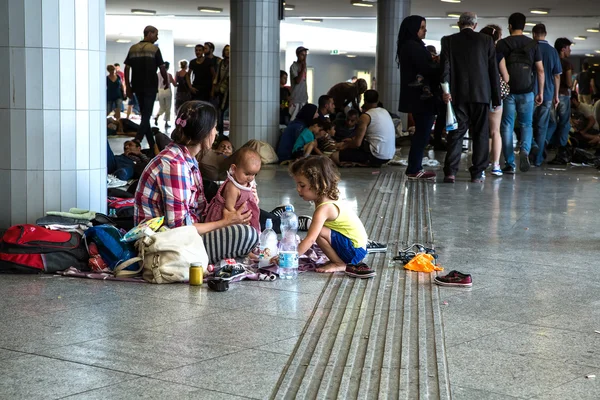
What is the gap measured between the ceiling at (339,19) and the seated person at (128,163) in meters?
12.0

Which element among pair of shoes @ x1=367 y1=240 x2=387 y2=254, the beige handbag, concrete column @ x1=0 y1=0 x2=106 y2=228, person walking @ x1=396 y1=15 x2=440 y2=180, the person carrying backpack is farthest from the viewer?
the person carrying backpack

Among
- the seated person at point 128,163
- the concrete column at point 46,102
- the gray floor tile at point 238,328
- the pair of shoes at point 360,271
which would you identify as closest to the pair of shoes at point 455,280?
the pair of shoes at point 360,271

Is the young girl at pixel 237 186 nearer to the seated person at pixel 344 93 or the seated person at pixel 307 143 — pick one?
the seated person at pixel 307 143

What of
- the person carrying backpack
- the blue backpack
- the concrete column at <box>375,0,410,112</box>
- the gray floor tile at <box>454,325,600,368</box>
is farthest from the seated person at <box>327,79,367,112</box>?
the gray floor tile at <box>454,325,600,368</box>

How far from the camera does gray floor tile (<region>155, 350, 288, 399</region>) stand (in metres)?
3.46

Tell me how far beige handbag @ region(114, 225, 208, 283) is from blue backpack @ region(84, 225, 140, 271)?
0.34ft

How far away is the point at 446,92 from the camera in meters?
10.6

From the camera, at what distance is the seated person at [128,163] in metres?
10.3

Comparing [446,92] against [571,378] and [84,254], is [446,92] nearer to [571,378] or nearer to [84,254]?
[84,254]

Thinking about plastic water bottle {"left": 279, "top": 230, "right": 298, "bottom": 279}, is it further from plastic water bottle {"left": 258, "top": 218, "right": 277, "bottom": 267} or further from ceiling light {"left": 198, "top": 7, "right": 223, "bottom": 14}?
ceiling light {"left": 198, "top": 7, "right": 223, "bottom": 14}

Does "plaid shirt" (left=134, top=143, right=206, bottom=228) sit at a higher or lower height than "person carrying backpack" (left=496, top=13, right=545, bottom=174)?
lower

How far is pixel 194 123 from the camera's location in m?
5.67

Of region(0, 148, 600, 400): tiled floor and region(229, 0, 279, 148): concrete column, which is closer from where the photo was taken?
region(0, 148, 600, 400): tiled floor

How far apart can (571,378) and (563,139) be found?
37.9 feet
